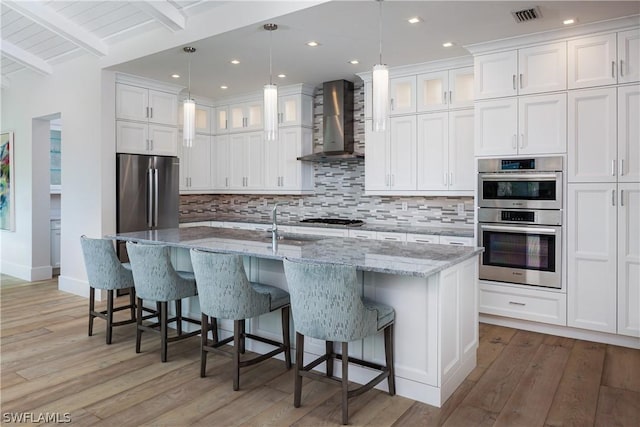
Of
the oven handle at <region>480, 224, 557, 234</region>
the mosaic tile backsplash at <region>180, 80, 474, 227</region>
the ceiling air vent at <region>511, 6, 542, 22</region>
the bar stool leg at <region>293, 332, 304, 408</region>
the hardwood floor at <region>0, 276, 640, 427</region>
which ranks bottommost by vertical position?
the hardwood floor at <region>0, 276, 640, 427</region>

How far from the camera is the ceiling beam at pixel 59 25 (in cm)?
445

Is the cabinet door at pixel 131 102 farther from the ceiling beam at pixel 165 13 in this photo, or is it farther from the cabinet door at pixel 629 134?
the cabinet door at pixel 629 134

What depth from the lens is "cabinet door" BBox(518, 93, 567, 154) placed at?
3.94 meters

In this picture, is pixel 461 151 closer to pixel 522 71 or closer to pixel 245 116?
Result: pixel 522 71

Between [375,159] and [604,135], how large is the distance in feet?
7.77

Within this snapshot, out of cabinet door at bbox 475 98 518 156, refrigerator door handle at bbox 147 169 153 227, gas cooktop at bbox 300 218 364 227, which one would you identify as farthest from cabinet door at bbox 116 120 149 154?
cabinet door at bbox 475 98 518 156

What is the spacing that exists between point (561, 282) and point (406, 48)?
8.64ft

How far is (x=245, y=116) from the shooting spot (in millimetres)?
6699

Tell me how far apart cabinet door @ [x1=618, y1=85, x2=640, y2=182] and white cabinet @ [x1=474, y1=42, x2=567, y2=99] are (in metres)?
0.48

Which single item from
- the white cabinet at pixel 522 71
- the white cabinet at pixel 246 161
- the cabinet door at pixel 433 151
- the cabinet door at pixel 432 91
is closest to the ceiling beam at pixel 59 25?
the white cabinet at pixel 246 161

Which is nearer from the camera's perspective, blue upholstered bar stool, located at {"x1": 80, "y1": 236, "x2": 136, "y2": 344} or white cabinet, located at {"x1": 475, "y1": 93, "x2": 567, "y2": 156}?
blue upholstered bar stool, located at {"x1": 80, "y1": 236, "x2": 136, "y2": 344}

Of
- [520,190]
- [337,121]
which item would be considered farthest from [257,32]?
[520,190]

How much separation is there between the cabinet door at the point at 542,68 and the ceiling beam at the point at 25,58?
5.76 m

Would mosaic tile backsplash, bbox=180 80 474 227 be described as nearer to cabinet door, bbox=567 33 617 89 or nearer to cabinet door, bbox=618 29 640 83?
cabinet door, bbox=567 33 617 89
